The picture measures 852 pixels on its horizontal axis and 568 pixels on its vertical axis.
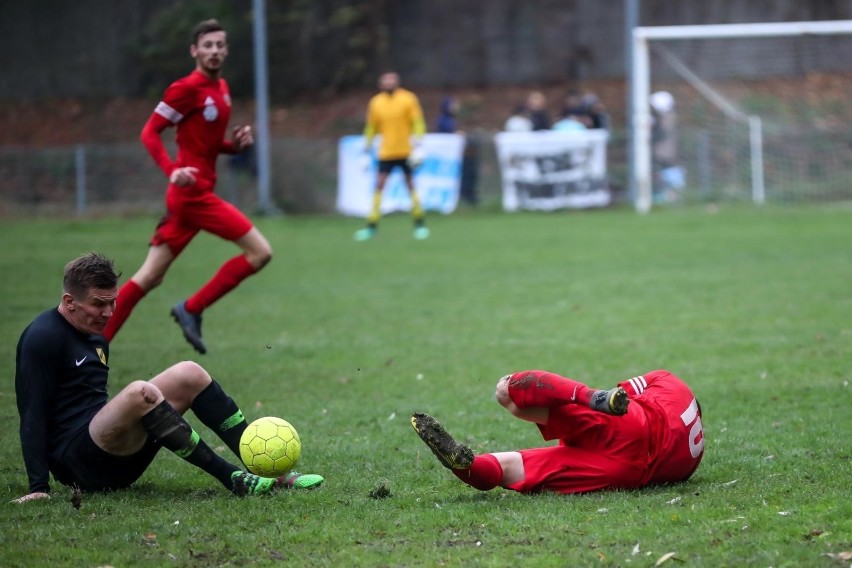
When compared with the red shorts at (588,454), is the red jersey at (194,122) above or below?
above

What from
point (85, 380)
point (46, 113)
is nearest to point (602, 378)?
point (85, 380)

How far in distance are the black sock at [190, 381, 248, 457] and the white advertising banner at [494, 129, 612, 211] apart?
17570 mm

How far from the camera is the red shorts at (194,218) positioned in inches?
336

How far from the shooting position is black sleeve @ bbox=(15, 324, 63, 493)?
16.8ft

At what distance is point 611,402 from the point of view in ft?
15.8

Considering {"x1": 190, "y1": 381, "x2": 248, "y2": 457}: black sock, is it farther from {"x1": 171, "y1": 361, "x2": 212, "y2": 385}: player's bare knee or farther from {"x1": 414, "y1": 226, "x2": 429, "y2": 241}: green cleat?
{"x1": 414, "y1": 226, "x2": 429, "y2": 241}: green cleat

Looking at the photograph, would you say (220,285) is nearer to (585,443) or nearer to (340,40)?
(585,443)

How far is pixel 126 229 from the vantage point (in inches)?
791

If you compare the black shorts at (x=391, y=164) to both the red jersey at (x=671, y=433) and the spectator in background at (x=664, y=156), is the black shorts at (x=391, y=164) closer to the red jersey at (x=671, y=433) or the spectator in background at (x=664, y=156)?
the spectator in background at (x=664, y=156)

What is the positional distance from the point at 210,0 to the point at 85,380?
28.0 m

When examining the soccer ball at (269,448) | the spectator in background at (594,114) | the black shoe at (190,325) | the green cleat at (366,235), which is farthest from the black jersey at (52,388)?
the spectator in background at (594,114)

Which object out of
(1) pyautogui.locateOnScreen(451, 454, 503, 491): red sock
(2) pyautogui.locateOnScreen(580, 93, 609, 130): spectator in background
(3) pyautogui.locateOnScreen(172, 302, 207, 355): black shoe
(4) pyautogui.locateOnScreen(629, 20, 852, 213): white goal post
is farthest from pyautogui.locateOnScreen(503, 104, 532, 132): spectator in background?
(1) pyautogui.locateOnScreen(451, 454, 503, 491): red sock

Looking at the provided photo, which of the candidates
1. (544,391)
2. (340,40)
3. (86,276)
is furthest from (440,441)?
(340,40)

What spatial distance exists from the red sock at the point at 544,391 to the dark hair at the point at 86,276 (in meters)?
1.80
